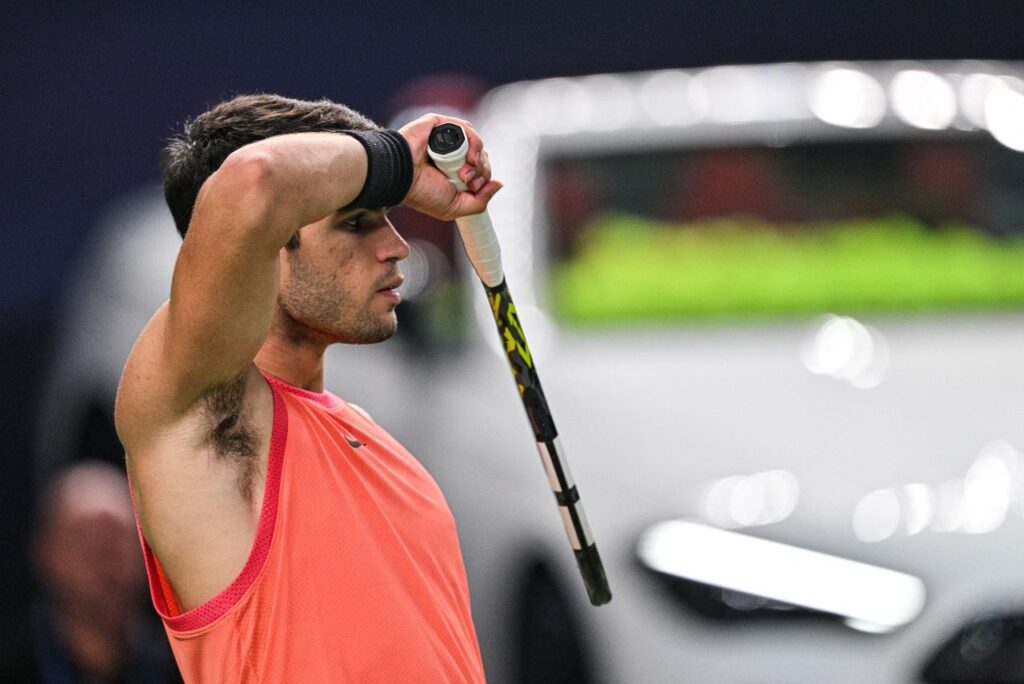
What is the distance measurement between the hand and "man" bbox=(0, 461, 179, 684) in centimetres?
235

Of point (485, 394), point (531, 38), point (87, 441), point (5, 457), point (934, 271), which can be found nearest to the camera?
point (485, 394)

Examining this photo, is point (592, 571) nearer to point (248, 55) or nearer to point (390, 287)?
point (390, 287)

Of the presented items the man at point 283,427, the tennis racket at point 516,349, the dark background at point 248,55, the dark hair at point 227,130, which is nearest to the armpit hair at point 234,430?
the man at point 283,427

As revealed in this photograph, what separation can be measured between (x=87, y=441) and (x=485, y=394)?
163 cm

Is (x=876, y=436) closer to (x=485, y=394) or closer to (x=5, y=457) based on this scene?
(x=485, y=394)

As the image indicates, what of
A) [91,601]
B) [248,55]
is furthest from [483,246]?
[248,55]

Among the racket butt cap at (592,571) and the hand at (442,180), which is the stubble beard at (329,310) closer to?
the hand at (442,180)

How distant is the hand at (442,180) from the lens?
8.52 ft

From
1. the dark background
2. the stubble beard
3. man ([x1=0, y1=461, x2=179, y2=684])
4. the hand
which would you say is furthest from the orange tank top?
the dark background

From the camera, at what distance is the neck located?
2713 mm

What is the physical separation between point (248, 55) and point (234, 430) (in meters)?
5.45

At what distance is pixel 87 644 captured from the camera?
183 inches

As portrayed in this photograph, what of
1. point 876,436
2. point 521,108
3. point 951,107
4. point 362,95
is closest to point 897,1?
point 362,95

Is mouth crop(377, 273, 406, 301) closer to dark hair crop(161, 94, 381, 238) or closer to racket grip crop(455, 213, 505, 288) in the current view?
racket grip crop(455, 213, 505, 288)
